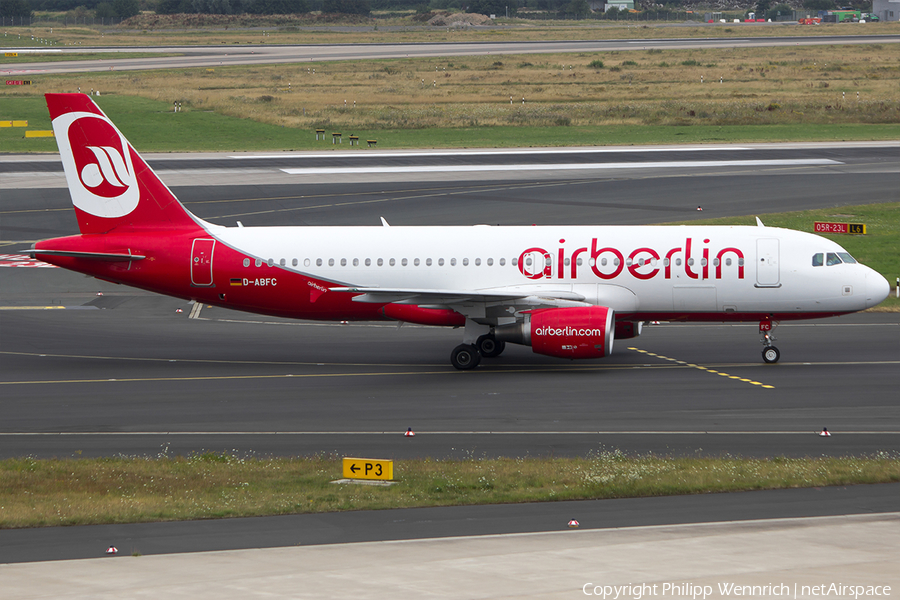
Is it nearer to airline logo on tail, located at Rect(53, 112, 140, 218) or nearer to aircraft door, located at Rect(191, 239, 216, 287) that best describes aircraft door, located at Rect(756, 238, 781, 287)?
aircraft door, located at Rect(191, 239, 216, 287)

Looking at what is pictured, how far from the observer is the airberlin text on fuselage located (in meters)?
34.7

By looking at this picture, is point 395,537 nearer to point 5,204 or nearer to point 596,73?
point 5,204

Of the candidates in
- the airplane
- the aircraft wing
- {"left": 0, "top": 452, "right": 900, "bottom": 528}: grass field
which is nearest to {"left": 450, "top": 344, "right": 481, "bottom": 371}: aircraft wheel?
the airplane

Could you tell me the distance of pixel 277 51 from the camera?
18912 centimetres

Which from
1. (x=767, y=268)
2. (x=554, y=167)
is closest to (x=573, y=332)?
(x=767, y=268)

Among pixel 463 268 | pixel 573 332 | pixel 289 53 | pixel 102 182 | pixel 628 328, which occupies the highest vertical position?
pixel 289 53

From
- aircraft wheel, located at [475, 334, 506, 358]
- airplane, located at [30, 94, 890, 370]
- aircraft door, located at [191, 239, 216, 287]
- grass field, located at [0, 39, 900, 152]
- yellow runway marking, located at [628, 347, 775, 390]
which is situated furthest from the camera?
grass field, located at [0, 39, 900, 152]

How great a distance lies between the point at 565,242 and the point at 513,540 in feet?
59.9

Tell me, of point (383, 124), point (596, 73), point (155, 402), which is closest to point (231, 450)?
point (155, 402)

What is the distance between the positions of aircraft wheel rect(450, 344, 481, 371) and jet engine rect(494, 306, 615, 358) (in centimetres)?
207

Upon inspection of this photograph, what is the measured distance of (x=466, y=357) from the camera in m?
34.9

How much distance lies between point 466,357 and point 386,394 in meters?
4.04

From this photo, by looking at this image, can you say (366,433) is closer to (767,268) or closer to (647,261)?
(647,261)

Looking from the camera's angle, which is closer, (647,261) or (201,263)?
(647,261)
